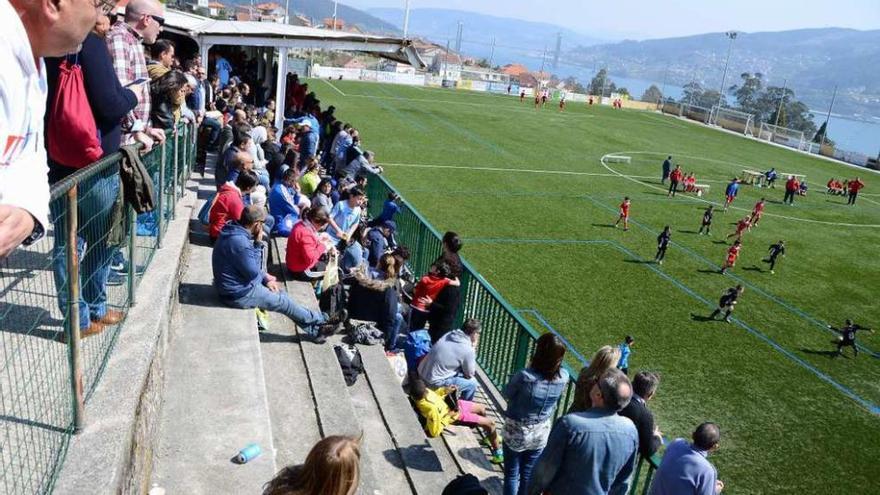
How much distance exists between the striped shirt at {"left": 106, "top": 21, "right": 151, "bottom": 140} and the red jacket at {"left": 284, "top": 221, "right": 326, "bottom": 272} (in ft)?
10.4

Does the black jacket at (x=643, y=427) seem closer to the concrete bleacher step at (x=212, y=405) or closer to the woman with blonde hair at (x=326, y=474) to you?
the concrete bleacher step at (x=212, y=405)

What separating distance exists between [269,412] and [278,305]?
1428 mm

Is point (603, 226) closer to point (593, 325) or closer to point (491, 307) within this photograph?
point (593, 325)

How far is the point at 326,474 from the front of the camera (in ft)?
8.27

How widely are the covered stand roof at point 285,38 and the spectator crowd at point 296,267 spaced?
202 inches

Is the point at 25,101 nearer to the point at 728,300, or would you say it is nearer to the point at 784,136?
the point at 728,300

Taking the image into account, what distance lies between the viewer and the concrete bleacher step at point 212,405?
425cm

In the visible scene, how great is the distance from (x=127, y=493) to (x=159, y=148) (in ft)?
11.6

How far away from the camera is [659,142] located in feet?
143

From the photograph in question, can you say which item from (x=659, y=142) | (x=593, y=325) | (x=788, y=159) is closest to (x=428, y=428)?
(x=593, y=325)

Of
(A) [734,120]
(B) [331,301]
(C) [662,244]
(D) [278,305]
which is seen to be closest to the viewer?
(D) [278,305]

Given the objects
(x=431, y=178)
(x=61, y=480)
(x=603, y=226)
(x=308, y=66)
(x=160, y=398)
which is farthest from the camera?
(x=308, y=66)

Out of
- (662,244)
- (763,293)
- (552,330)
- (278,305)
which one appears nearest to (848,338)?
(763,293)

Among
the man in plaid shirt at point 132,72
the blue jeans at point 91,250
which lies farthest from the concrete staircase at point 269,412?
the man in plaid shirt at point 132,72
